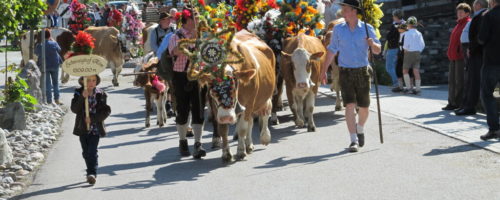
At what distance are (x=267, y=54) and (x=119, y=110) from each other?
716cm

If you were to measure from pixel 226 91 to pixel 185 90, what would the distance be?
145 cm

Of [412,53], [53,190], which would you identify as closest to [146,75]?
[53,190]

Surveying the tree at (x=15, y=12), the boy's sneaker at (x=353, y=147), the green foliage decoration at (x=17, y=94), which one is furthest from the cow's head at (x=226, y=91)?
the green foliage decoration at (x=17, y=94)

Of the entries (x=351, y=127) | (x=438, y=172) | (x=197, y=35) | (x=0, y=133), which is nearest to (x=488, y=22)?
(x=351, y=127)

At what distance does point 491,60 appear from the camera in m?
12.5

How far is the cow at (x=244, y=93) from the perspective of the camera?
37.3 feet

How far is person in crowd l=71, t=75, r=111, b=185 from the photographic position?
10711 mm

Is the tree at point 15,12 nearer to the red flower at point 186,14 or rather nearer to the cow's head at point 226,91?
the red flower at point 186,14

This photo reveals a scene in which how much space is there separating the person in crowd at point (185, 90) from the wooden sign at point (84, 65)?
77.4 inches

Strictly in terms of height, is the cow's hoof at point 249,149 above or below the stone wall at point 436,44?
below

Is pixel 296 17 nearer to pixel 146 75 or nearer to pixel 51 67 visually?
pixel 146 75

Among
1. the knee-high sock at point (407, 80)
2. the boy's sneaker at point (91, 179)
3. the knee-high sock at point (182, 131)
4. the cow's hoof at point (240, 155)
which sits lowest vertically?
the boy's sneaker at point (91, 179)

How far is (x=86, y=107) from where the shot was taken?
10625mm

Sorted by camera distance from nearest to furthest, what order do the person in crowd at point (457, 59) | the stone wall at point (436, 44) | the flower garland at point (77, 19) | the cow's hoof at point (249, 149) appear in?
the cow's hoof at point (249, 149)
the person in crowd at point (457, 59)
the stone wall at point (436, 44)
the flower garland at point (77, 19)
